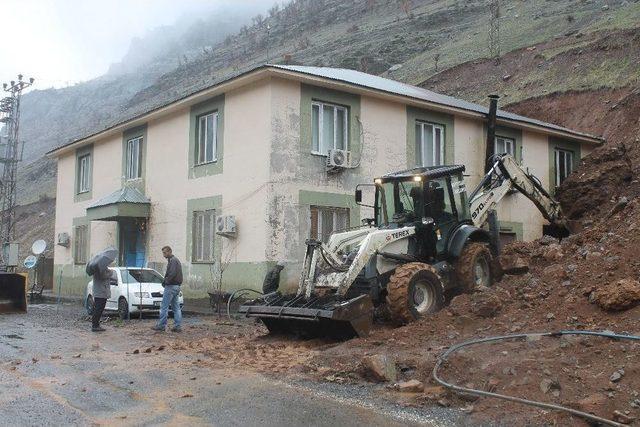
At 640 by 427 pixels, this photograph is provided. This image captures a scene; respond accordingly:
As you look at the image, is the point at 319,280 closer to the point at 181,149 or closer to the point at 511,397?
the point at 511,397

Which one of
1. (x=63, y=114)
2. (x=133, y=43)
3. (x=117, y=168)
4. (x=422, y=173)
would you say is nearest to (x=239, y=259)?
(x=422, y=173)

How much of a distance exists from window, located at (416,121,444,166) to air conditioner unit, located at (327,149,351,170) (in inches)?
122

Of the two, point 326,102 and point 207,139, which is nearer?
point 326,102

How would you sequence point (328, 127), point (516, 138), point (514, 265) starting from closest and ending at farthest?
point (514, 265)
point (328, 127)
point (516, 138)

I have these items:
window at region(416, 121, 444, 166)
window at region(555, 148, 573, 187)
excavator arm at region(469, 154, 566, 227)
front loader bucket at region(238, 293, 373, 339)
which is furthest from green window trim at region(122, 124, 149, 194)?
window at region(555, 148, 573, 187)

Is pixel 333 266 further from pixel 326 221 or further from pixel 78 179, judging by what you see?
pixel 78 179

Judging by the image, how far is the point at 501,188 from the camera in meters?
15.3

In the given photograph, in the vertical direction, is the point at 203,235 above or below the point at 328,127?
below

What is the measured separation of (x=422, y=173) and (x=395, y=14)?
67.4m

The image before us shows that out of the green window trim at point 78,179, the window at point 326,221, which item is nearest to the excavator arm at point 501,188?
the window at point 326,221

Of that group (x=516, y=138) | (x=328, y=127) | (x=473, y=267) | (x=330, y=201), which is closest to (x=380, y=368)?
(x=473, y=267)

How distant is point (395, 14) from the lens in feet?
250

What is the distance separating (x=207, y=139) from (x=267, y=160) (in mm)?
3306

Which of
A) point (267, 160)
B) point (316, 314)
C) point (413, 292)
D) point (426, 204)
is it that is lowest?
point (316, 314)
